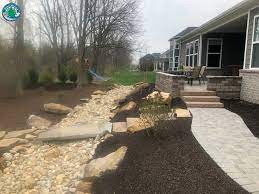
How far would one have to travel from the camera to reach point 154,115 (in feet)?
17.9

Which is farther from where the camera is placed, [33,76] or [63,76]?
[63,76]

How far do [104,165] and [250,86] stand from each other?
18.2 feet

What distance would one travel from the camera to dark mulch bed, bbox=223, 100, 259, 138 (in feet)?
20.6

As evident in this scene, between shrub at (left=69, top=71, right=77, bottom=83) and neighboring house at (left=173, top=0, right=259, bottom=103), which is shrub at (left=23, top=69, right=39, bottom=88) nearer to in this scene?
shrub at (left=69, top=71, right=77, bottom=83)

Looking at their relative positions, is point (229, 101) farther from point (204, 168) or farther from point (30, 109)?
point (30, 109)

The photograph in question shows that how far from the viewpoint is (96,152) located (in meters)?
5.55

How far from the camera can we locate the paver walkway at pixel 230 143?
3920mm

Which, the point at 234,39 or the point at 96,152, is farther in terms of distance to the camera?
the point at 234,39

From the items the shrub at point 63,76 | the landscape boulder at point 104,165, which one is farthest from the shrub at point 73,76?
the landscape boulder at point 104,165

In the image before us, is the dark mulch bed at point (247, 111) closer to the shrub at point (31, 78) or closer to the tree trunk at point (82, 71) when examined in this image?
the tree trunk at point (82, 71)

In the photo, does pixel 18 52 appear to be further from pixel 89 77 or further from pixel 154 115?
pixel 154 115

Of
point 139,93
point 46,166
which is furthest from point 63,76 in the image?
point 46,166

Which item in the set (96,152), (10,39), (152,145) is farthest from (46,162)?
(10,39)

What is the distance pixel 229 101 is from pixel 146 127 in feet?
13.4
